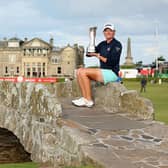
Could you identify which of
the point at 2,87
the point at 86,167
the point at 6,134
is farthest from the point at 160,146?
the point at 6,134

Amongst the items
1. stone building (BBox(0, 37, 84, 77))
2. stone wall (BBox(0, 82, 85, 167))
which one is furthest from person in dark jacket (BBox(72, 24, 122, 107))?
stone building (BBox(0, 37, 84, 77))

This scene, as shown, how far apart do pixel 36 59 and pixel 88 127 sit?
136 metres

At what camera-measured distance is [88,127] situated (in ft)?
26.7

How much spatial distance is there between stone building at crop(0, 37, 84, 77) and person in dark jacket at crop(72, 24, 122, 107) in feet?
426

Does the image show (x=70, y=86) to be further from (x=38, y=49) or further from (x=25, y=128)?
(x=38, y=49)

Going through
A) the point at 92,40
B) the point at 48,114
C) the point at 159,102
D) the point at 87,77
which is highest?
the point at 92,40

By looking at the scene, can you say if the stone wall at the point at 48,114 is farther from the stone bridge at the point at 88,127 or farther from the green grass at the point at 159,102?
the green grass at the point at 159,102

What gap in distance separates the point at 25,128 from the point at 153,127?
278cm

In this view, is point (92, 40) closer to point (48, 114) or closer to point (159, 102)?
point (48, 114)

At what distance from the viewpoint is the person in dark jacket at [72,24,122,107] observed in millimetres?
9602

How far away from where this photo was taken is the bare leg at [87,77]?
963 centimetres

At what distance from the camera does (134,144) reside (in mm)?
7457

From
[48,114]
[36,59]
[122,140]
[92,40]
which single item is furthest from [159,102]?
[36,59]

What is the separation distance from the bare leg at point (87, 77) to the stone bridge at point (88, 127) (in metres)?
0.38
